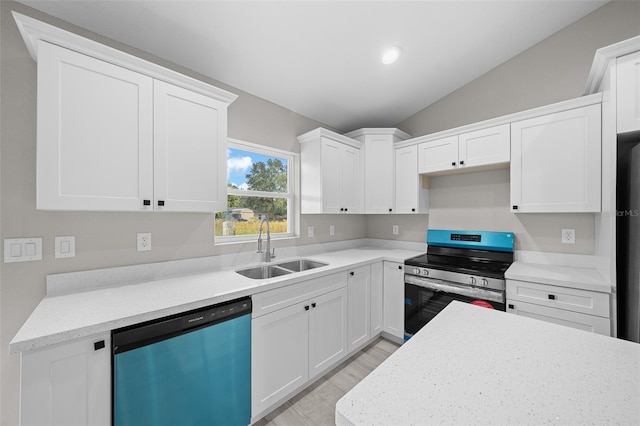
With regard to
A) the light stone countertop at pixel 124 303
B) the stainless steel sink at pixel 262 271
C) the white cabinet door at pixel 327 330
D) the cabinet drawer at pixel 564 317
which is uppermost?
the light stone countertop at pixel 124 303

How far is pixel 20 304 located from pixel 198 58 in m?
1.99

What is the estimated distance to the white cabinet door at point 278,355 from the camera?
1703 mm

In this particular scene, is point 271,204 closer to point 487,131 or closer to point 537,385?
point 487,131

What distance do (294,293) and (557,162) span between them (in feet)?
7.81

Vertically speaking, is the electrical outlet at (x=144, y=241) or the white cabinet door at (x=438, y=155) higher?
the white cabinet door at (x=438, y=155)

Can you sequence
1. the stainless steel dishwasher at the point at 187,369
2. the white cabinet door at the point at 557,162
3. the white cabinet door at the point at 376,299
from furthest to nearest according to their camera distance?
the white cabinet door at the point at 376,299 < the white cabinet door at the point at 557,162 < the stainless steel dishwasher at the point at 187,369

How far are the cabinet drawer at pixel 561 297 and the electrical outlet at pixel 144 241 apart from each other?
281 centimetres

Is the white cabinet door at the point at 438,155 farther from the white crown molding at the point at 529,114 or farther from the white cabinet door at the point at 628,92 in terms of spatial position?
the white cabinet door at the point at 628,92

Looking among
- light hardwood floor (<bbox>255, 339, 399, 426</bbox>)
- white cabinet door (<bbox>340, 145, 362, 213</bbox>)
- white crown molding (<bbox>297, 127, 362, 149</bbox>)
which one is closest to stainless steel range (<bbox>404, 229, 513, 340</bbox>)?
light hardwood floor (<bbox>255, 339, 399, 426</bbox>)

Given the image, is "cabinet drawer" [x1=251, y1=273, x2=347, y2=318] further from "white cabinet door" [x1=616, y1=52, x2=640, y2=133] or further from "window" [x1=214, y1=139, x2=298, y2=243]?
"white cabinet door" [x1=616, y1=52, x2=640, y2=133]

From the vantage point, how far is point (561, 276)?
1948 mm

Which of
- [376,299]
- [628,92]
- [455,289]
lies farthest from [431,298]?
[628,92]

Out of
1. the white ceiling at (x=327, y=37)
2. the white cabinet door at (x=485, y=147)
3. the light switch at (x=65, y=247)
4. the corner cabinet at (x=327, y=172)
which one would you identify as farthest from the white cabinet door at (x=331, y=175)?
the light switch at (x=65, y=247)

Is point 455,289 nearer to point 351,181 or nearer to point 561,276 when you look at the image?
point 561,276
